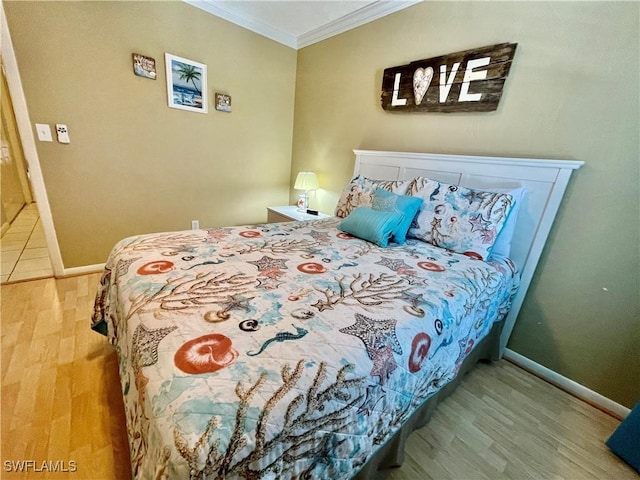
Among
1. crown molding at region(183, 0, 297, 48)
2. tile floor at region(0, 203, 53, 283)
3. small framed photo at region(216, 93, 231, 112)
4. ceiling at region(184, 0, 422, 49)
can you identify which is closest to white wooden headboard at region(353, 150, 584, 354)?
ceiling at region(184, 0, 422, 49)

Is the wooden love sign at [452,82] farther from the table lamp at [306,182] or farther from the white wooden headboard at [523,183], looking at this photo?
the table lamp at [306,182]

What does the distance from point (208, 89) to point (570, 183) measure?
2994 millimetres

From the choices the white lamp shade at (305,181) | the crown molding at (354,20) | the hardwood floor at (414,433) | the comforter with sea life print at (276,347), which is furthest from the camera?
the white lamp shade at (305,181)

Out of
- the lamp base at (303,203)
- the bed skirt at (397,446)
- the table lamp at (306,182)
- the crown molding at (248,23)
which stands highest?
the crown molding at (248,23)

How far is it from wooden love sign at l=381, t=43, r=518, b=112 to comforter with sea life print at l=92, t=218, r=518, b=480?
1.21m

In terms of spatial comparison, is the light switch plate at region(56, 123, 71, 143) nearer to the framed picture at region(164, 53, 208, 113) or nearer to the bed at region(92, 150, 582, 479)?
the framed picture at region(164, 53, 208, 113)

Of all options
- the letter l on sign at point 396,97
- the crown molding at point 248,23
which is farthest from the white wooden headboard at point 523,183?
the crown molding at point 248,23

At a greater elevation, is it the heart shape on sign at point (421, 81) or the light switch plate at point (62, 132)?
the heart shape on sign at point (421, 81)

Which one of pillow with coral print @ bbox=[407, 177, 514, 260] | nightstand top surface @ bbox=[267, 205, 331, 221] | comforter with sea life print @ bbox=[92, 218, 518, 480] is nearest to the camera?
comforter with sea life print @ bbox=[92, 218, 518, 480]

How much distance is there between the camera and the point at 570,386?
1.54 metres

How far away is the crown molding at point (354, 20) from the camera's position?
2094mm

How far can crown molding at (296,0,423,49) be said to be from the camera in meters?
2.09

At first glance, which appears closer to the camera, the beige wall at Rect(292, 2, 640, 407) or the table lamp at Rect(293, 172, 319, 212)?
the beige wall at Rect(292, 2, 640, 407)

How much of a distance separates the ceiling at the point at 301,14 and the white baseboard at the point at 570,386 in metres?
2.71
